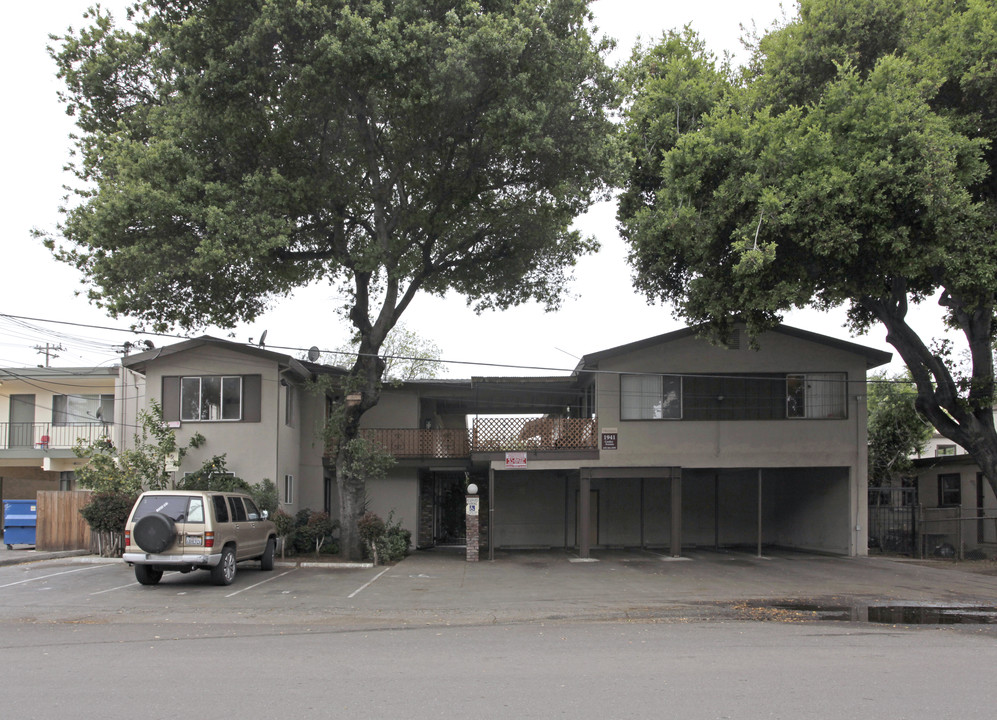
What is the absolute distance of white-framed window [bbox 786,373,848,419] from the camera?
83.0ft

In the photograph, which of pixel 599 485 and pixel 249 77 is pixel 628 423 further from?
pixel 249 77

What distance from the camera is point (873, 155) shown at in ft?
56.4

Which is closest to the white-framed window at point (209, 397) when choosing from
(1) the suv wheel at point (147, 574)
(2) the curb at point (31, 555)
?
(2) the curb at point (31, 555)

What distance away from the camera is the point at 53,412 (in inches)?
1243

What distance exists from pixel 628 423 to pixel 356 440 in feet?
26.0

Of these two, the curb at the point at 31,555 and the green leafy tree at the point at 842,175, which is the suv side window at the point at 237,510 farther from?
the green leafy tree at the point at 842,175

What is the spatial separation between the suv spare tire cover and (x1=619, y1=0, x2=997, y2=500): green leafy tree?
11827 millimetres

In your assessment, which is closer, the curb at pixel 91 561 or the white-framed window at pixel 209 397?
the curb at pixel 91 561

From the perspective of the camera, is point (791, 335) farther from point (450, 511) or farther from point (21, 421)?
point (21, 421)

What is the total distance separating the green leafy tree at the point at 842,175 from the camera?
1731 centimetres

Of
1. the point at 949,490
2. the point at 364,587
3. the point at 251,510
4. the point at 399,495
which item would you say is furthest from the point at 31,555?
the point at 949,490

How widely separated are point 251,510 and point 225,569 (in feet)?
7.07

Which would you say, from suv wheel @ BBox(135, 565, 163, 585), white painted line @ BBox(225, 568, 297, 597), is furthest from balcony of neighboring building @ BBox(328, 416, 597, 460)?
suv wheel @ BBox(135, 565, 163, 585)

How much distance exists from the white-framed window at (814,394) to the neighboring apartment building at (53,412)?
2220 cm
